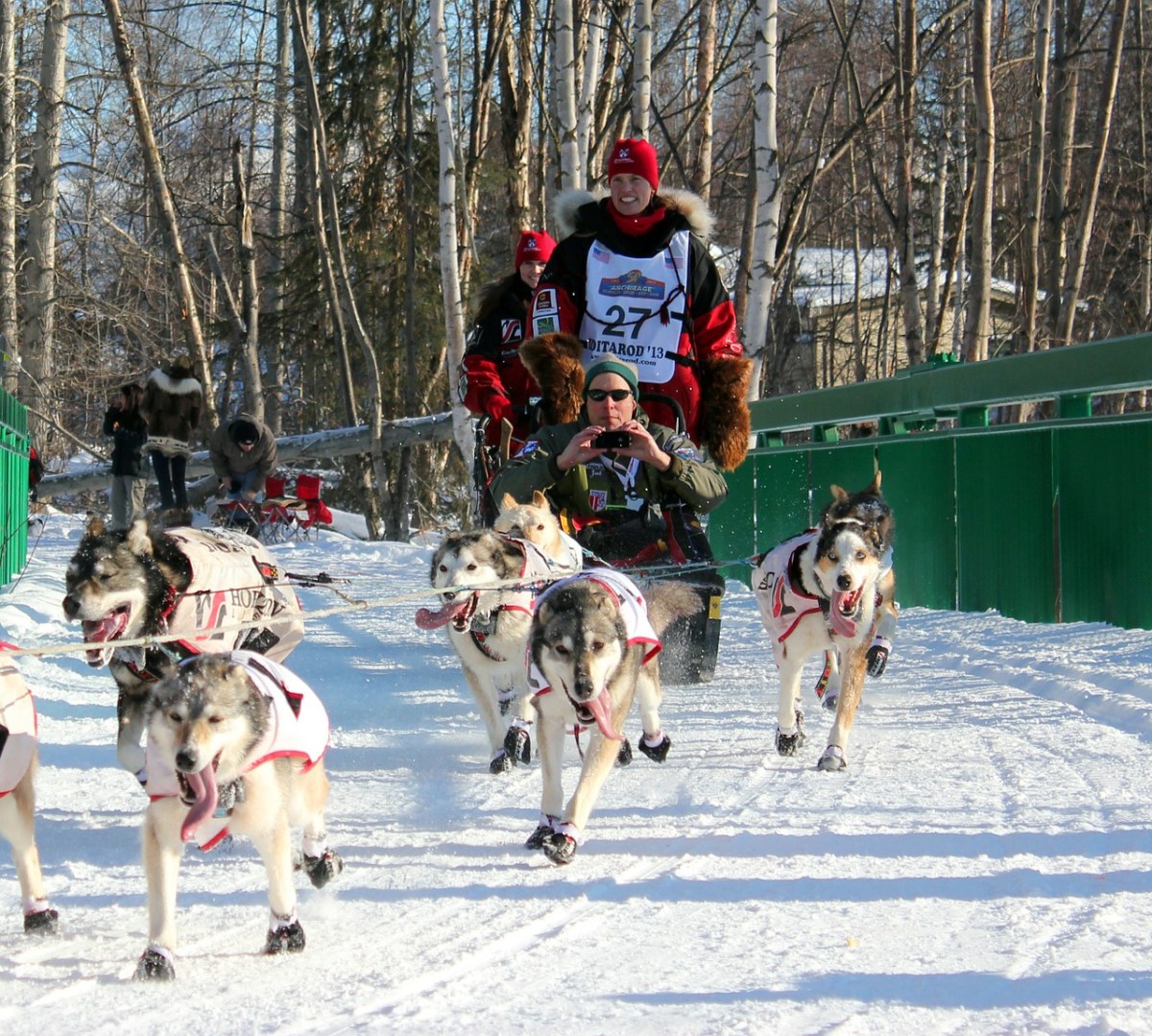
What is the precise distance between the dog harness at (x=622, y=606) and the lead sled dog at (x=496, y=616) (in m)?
0.70

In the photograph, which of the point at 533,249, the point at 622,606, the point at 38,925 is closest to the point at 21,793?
the point at 38,925

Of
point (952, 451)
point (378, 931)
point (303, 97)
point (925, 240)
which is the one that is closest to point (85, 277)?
point (303, 97)

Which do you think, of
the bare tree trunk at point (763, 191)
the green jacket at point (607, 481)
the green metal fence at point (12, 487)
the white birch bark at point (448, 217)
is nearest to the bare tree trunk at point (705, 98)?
the white birch bark at point (448, 217)

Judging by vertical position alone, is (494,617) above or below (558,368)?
below

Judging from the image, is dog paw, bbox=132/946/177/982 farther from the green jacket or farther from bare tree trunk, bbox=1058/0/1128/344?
bare tree trunk, bbox=1058/0/1128/344

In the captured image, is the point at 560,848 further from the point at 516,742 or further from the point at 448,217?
the point at 448,217

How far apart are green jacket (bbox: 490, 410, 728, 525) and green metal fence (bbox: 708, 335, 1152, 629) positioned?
2.06 meters

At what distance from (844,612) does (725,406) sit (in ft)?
5.85

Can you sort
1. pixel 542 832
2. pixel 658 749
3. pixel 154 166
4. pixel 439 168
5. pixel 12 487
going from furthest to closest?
pixel 439 168 → pixel 154 166 → pixel 12 487 → pixel 658 749 → pixel 542 832

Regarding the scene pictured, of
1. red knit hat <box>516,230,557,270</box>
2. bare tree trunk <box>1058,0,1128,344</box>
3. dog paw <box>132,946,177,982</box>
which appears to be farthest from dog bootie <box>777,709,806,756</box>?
bare tree trunk <box>1058,0,1128,344</box>

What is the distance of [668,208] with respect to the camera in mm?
6777

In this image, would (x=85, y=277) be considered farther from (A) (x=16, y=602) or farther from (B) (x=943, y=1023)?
(B) (x=943, y=1023)

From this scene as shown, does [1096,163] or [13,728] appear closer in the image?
[13,728]

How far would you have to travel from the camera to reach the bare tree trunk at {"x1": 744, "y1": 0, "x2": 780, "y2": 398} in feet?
36.8
